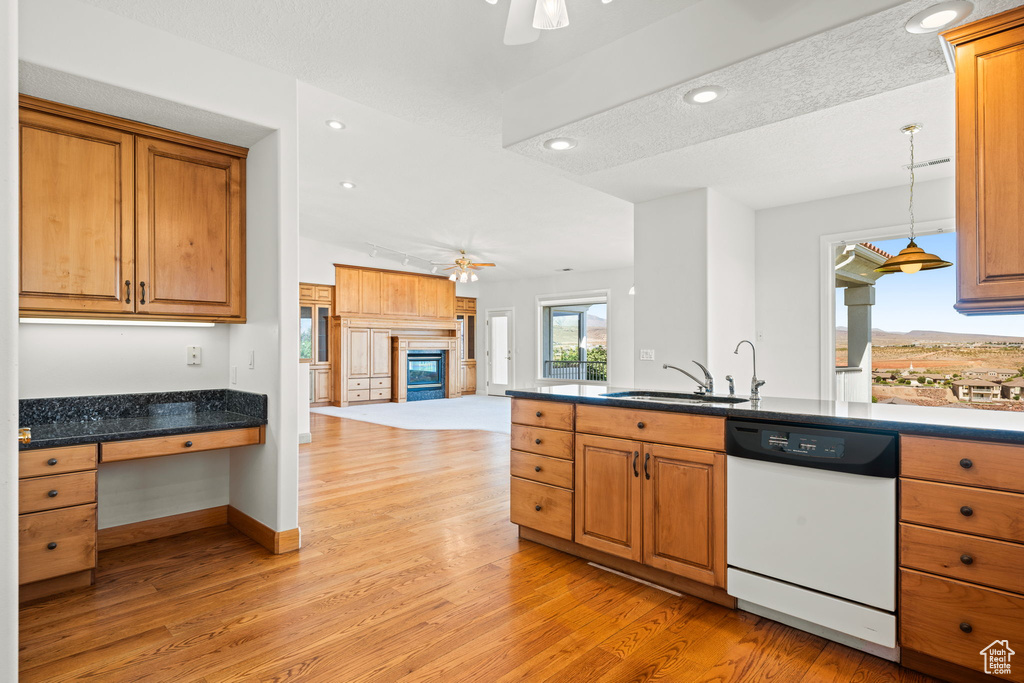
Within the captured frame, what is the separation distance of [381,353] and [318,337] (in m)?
1.23

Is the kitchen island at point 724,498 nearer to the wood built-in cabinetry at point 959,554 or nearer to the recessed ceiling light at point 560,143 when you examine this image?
the wood built-in cabinetry at point 959,554

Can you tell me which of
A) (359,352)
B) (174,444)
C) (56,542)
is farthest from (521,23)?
(359,352)

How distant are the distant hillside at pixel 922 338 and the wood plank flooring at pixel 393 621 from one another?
3292mm

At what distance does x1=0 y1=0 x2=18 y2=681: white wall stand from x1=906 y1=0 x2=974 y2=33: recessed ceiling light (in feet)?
8.43

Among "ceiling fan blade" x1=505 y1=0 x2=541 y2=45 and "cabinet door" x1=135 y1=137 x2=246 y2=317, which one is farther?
"cabinet door" x1=135 y1=137 x2=246 y2=317

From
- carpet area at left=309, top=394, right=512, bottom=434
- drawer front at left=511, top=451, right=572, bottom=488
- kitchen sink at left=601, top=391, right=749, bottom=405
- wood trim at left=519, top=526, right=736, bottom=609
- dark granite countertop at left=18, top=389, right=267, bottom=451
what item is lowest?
carpet area at left=309, top=394, right=512, bottom=434

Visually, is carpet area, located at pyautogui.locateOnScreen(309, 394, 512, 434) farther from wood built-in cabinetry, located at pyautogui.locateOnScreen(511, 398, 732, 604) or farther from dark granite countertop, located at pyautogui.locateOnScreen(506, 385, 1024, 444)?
dark granite countertop, located at pyautogui.locateOnScreen(506, 385, 1024, 444)

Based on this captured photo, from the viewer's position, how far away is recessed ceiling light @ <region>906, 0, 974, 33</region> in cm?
177

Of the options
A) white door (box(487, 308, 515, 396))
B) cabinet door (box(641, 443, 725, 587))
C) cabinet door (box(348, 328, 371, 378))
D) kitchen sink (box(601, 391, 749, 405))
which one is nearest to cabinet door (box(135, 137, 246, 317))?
kitchen sink (box(601, 391, 749, 405))

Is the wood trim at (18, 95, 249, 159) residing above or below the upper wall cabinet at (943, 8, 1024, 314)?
above

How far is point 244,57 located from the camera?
9.24 feet

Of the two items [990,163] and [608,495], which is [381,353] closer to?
[608,495]

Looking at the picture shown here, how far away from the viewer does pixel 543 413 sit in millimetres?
3031

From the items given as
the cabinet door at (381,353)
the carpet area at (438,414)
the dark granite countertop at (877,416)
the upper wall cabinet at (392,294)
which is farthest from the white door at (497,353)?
the dark granite countertop at (877,416)
